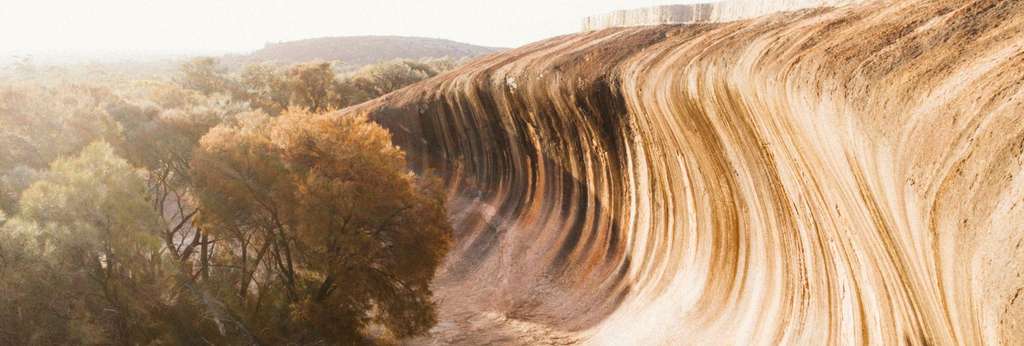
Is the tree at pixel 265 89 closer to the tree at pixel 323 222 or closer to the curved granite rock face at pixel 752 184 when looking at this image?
the curved granite rock face at pixel 752 184

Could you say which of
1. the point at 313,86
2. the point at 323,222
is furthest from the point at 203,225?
the point at 313,86

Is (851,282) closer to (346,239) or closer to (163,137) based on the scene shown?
(346,239)

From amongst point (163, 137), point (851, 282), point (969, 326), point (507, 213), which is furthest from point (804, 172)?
point (163, 137)

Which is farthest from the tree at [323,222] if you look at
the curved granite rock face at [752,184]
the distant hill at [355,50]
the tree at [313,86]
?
the distant hill at [355,50]

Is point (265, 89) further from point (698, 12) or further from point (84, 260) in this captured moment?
point (84, 260)

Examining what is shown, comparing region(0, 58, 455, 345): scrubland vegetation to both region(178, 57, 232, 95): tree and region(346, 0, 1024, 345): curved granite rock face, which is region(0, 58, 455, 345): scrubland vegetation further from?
region(178, 57, 232, 95): tree

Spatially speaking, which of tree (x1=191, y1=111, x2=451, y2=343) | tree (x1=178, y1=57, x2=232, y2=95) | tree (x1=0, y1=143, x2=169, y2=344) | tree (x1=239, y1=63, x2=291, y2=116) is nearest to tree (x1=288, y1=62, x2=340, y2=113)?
tree (x1=239, y1=63, x2=291, y2=116)

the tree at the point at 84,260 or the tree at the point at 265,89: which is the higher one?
the tree at the point at 265,89
